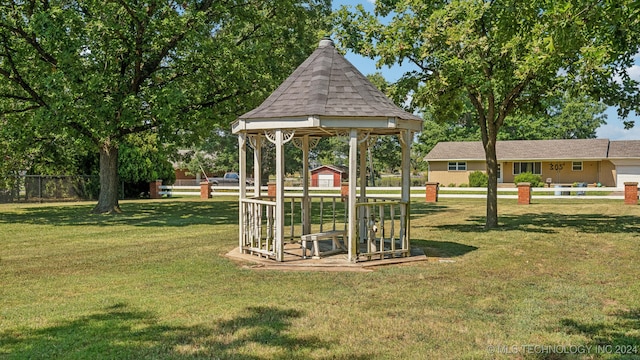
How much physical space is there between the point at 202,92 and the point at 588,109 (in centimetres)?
5288

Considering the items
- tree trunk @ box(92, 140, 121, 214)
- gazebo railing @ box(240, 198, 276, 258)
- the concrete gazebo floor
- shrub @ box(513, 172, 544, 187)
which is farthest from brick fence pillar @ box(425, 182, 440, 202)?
gazebo railing @ box(240, 198, 276, 258)

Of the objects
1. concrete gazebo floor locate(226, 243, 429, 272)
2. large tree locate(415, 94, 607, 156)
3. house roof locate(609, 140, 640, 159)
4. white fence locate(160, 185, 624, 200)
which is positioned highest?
large tree locate(415, 94, 607, 156)

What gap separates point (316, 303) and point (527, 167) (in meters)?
42.6

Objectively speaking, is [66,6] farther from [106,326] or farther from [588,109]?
[588,109]

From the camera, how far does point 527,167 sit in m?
45.2

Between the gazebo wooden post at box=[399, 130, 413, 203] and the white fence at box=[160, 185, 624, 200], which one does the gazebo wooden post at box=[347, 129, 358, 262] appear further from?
the white fence at box=[160, 185, 624, 200]

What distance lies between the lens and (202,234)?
1431cm

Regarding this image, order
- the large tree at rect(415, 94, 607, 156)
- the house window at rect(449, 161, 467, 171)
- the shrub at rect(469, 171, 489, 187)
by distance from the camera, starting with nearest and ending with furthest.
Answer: the shrub at rect(469, 171, 489, 187)
the house window at rect(449, 161, 467, 171)
the large tree at rect(415, 94, 607, 156)

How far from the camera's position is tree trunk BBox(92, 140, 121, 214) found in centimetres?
2088

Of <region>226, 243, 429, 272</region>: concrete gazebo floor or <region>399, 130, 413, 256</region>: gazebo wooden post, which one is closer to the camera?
<region>226, 243, 429, 272</region>: concrete gazebo floor

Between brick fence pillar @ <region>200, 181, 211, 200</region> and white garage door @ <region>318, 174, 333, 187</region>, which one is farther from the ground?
white garage door @ <region>318, 174, 333, 187</region>

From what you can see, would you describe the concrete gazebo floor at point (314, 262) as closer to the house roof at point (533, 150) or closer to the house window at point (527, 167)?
the house roof at point (533, 150)

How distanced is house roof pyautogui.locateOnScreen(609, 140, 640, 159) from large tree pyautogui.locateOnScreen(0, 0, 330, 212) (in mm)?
31086

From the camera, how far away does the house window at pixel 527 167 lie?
44750 millimetres
